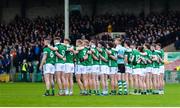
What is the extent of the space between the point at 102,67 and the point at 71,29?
2845cm

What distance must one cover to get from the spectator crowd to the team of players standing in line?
62.0 feet

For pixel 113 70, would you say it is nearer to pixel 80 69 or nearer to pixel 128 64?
pixel 128 64

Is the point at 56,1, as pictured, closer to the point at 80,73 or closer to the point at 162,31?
the point at 162,31

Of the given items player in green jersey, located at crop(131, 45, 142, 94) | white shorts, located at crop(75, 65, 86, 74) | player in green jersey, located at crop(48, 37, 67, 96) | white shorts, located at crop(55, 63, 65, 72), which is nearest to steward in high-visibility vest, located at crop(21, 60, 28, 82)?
player in green jersey, located at crop(131, 45, 142, 94)

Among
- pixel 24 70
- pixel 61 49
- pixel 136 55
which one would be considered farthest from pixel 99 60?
pixel 24 70

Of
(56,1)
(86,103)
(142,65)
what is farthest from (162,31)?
(86,103)

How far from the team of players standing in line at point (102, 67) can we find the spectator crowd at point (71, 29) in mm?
18896

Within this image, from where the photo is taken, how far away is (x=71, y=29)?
60.6 m

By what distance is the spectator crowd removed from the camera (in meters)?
52.5

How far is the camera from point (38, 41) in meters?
55.9

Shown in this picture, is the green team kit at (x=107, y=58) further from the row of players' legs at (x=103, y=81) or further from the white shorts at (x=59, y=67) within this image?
the row of players' legs at (x=103, y=81)

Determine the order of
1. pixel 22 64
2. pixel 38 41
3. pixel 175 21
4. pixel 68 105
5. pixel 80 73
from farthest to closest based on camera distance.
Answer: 1. pixel 175 21
2. pixel 38 41
3. pixel 22 64
4. pixel 80 73
5. pixel 68 105

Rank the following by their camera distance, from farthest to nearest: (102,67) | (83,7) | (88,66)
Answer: (83,7) → (102,67) → (88,66)

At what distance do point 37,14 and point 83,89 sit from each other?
37574 millimetres
